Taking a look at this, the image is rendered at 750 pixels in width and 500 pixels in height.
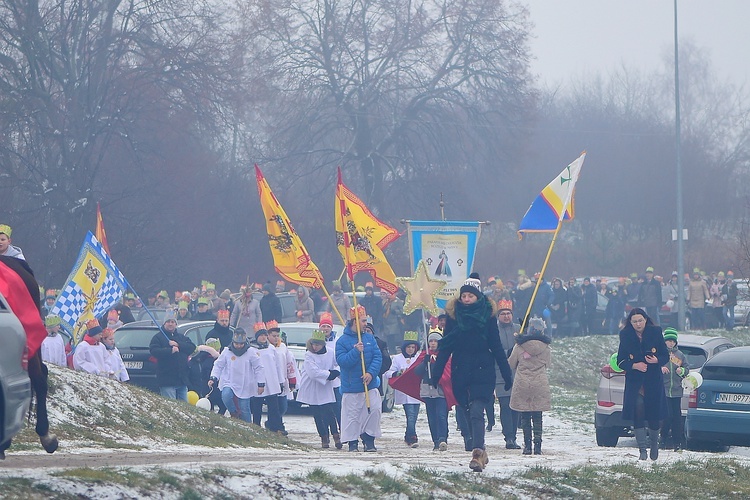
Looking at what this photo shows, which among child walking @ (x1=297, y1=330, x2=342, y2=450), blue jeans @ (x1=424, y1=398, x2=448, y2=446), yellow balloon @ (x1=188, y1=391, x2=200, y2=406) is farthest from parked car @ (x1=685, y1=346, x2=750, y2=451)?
yellow balloon @ (x1=188, y1=391, x2=200, y2=406)

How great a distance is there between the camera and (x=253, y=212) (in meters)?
45.1

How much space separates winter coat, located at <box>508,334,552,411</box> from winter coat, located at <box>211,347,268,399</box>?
14.1 feet

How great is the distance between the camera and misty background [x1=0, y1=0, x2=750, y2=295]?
35938mm

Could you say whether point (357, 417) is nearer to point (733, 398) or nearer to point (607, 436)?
point (607, 436)

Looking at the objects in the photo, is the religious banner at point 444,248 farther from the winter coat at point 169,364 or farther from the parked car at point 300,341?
the parked car at point 300,341

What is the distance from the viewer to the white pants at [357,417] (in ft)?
50.0

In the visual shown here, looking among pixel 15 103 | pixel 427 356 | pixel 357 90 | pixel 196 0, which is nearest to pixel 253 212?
pixel 357 90

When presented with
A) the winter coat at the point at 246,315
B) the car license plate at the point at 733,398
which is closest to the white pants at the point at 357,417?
the car license plate at the point at 733,398

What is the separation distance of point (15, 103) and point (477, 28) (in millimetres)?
18097

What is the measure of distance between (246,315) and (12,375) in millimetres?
15961

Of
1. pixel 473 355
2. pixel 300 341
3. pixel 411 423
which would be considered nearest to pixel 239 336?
pixel 411 423

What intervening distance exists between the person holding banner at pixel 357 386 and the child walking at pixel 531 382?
1.89 metres

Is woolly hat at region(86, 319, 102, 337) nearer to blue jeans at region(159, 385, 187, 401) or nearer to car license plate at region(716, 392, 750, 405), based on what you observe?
blue jeans at region(159, 385, 187, 401)

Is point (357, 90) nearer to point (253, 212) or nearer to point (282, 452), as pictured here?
point (253, 212)
